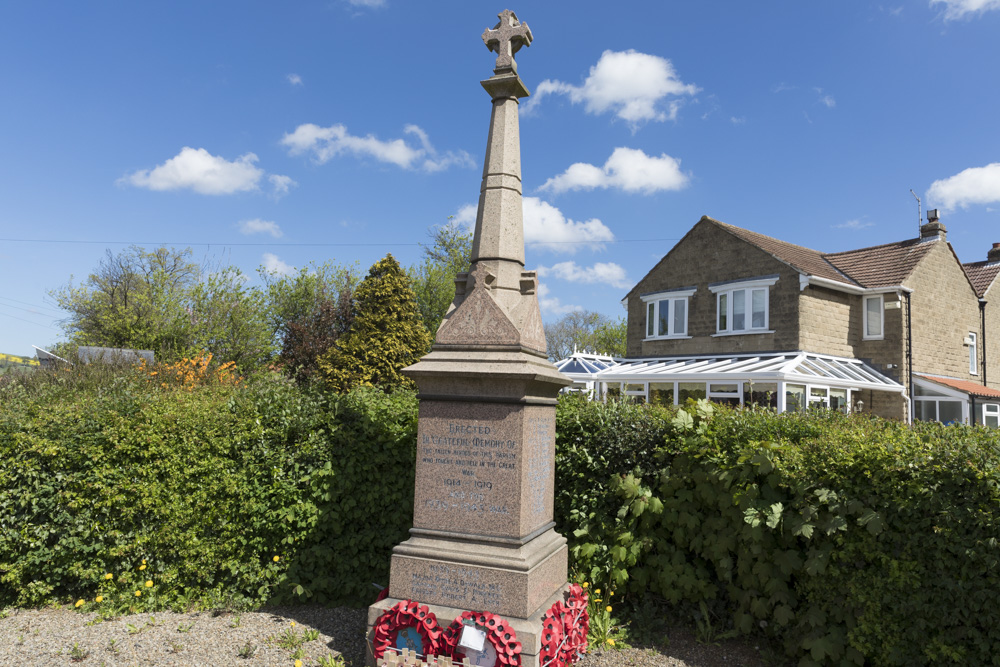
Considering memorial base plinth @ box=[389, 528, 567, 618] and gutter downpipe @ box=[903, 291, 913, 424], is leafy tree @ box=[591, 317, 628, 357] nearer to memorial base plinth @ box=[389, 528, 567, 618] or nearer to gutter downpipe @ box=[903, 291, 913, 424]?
gutter downpipe @ box=[903, 291, 913, 424]

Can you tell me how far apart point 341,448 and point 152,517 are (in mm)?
1903

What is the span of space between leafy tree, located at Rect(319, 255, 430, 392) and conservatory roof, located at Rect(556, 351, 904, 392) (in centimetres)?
525

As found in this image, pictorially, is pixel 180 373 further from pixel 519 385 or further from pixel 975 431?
pixel 975 431

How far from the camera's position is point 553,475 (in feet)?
17.3

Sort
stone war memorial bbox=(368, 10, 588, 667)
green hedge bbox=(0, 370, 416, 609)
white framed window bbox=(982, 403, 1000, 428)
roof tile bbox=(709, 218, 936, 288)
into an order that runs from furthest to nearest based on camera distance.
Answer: white framed window bbox=(982, 403, 1000, 428) → roof tile bbox=(709, 218, 936, 288) → green hedge bbox=(0, 370, 416, 609) → stone war memorial bbox=(368, 10, 588, 667)

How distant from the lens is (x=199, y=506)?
5742 mm

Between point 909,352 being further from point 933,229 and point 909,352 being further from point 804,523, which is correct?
point 804,523

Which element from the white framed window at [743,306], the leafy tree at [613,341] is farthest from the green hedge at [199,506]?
the leafy tree at [613,341]

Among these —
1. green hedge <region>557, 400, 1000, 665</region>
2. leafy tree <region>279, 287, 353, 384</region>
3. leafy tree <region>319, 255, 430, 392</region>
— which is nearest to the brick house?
leafy tree <region>319, 255, 430, 392</region>

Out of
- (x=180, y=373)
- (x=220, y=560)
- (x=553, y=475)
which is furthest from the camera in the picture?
(x=180, y=373)

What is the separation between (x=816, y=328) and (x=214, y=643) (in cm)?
2007

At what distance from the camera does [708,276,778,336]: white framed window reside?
67.7 ft

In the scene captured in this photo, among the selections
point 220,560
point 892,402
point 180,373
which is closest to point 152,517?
point 220,560

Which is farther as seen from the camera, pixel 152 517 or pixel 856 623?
pixel 152 517
